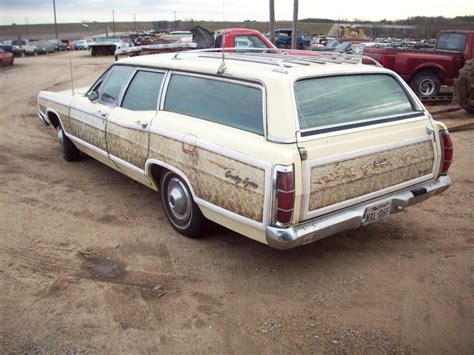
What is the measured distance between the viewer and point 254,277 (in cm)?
360

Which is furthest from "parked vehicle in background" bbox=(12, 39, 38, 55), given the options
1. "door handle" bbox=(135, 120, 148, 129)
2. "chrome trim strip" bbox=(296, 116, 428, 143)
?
"chrome trim strip" bbox=(296, 116, 428, 143)

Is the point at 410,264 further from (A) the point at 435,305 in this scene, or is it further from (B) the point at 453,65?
(B) the point at 453,65

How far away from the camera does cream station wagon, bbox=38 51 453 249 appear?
3148mm

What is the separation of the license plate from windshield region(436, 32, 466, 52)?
9.53m

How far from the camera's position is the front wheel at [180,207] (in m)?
4.01

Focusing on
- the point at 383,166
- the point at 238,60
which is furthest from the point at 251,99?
the point at 383,166

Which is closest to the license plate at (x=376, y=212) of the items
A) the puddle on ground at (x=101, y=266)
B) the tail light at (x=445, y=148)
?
the tail light at (x=445, y=148)

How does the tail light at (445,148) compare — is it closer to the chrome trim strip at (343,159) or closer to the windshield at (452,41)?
the chrome trim strip at (343,159)

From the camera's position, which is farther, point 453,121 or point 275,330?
point 453,121

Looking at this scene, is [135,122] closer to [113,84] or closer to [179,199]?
[179,199]

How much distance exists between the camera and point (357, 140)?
341 cm

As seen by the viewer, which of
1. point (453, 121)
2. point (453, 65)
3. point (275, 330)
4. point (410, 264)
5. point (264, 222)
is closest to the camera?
point (275, 330)

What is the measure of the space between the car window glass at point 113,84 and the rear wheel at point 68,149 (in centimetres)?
134

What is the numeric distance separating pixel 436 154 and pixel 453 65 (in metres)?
8.36
